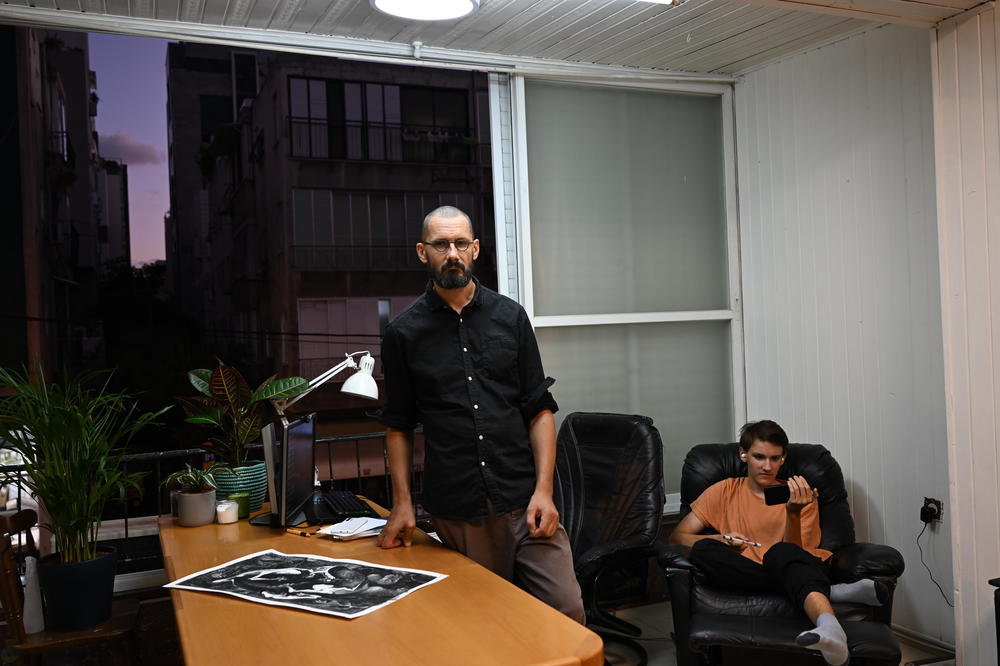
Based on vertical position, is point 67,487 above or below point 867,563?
above

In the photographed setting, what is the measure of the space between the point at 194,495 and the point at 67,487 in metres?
0.47

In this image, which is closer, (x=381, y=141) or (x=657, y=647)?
(x=657, y=647)

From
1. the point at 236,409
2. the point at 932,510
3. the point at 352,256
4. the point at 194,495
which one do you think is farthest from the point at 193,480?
the point at 352,256

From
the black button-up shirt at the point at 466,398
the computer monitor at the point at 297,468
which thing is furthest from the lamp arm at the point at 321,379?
the black button-up shirt at the point at 466,398

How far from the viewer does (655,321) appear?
4.54 metres

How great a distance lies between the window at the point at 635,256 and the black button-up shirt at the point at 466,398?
1.63 metres

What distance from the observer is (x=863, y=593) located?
120 inches

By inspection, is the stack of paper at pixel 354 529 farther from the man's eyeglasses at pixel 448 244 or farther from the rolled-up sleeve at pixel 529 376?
the man's eyeglasses at pixel 448 244

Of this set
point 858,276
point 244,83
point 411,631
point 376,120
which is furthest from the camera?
point 376,120

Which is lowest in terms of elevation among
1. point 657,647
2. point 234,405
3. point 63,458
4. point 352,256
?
point 657,647

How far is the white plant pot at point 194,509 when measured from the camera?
2.92 m

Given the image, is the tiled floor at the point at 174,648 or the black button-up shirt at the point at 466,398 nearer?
the black button-up shirt at the point at 466,398

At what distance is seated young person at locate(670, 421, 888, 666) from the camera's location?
291 cm

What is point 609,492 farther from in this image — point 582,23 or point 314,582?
point 582,23
